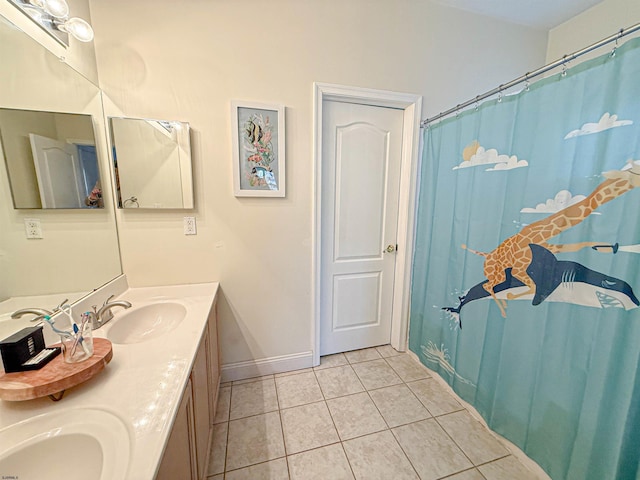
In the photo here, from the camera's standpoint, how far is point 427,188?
1.96 meters

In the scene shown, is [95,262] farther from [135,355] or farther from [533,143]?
[533,143]

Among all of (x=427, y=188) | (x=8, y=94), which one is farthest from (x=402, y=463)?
(x=8, y=94)

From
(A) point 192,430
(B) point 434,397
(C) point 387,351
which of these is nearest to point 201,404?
(A) point 192,430

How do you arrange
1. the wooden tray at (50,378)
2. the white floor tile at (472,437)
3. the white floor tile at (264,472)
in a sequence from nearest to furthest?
the wooden tray at (50,378) → the white floor tile at (264,472) → the white floor tile at (472,437)

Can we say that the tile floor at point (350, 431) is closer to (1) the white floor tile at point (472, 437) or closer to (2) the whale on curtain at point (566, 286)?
(1) the white floor tile at point (472, 437)

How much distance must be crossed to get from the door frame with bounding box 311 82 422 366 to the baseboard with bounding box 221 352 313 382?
0.11 meters

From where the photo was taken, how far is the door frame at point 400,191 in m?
1.76

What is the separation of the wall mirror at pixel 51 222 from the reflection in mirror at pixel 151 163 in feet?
0.27

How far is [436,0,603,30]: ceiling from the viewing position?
1782mm

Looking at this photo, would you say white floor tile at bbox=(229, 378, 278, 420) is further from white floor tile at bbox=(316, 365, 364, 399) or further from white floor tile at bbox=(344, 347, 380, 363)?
white floor tile at bbox=(344, 347, 380, 363)

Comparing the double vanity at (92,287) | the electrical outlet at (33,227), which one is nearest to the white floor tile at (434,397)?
the double vanity at (92,287)

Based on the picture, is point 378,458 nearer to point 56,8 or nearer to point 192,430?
point 192,430

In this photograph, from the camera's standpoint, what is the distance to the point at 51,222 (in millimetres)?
1121

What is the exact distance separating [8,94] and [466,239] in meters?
2.33
